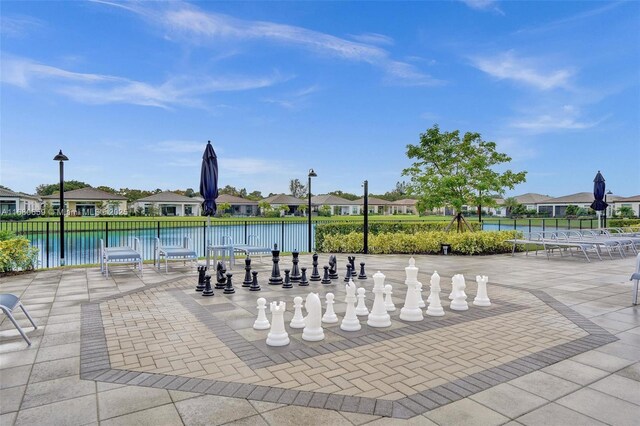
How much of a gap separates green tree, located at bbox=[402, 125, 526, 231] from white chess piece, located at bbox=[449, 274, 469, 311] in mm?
10213

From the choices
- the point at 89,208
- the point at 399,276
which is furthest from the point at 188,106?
the point at 89,208

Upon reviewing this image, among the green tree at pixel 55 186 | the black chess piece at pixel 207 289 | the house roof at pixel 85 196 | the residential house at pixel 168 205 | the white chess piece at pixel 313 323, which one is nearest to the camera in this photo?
the white chess piece at pixel 313 323

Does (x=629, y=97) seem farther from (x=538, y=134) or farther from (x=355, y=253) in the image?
(x=355, y=253)

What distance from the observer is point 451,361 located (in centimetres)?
339

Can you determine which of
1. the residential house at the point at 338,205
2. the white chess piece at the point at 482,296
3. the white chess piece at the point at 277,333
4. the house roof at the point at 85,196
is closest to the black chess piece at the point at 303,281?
the white chess piece at the point at 482,296

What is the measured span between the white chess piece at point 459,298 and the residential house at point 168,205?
50.1 m

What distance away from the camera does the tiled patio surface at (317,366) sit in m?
2.48

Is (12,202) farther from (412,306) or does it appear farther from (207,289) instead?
(412,306)

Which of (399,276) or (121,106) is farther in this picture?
(121,106)

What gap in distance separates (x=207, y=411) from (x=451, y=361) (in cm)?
216

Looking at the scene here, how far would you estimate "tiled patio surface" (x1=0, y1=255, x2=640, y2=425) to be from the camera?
248cm

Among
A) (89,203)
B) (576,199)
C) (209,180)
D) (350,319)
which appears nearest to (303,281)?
(350,319)

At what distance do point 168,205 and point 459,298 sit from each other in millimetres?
51943

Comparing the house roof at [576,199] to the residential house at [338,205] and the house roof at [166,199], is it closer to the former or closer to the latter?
the residential house at [338,205]
